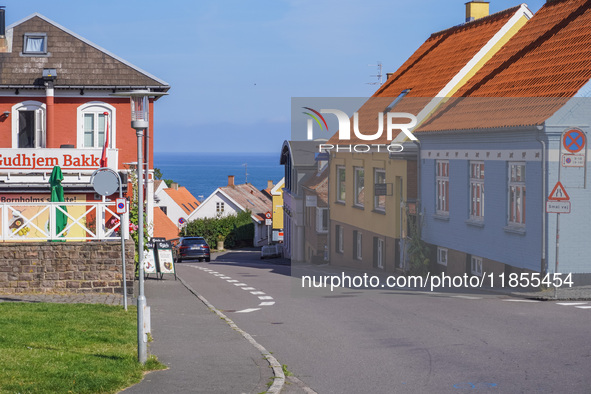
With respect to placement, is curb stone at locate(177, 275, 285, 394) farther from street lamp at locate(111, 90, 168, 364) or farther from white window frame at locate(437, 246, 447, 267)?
white window frame at locate(437, 246, 447, 267)

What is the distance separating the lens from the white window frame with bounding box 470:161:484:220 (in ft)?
80.4

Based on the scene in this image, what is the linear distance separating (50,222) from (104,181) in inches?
124

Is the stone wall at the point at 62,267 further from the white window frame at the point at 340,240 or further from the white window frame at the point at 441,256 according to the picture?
the white window frame at the point at 340,240

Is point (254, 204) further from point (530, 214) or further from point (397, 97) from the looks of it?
point (530, 214)

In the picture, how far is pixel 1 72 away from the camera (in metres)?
34.2

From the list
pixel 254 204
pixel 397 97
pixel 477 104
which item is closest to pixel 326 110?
pixel 397 97

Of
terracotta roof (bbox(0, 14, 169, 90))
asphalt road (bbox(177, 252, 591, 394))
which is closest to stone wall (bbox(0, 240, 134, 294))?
asphalt road (bbox(177, 252, 591, 394))

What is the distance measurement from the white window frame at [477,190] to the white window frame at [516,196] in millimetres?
1823

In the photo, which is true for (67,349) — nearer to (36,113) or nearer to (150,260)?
(150,260)

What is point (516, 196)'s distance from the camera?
73.1 feet

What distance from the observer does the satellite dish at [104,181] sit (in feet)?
61.8

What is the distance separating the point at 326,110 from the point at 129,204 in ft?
43.7

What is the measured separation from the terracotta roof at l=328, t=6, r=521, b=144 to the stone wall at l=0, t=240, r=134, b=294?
13.2 metres

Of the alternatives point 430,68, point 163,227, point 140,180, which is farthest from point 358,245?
point 163,227
